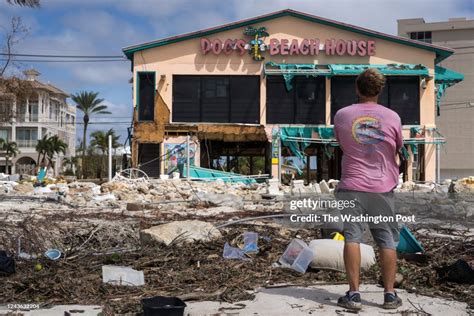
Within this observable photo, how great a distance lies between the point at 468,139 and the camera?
62969mm

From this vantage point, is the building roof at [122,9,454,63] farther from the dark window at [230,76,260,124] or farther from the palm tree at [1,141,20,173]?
the palm tree at [1,141,20,173]

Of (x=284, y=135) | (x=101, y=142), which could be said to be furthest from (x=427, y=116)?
(x=101, y=142)

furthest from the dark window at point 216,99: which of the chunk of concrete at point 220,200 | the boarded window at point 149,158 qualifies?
the chunk of concrete at point 220,200

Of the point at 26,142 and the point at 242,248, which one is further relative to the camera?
the point at 26,142

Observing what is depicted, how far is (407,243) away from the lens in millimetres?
5926

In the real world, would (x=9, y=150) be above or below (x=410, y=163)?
above

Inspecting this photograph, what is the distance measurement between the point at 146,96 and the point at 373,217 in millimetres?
26175

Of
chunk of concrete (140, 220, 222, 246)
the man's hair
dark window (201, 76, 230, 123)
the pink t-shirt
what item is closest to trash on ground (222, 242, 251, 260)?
chunk of concrete (140, 220, 222, 246)

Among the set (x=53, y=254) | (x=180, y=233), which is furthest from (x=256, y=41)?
(x=53, y=254)

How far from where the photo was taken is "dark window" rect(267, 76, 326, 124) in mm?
29234

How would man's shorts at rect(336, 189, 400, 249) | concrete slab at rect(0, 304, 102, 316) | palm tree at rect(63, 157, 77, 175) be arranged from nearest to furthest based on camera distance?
concrete slab at rect(0, 304, 102, 316), man's shorts at rect(336, 189, 400, 249), palm tree at rect(63, 157, 77, 175)

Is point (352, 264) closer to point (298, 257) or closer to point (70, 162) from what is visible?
point (298, 257)

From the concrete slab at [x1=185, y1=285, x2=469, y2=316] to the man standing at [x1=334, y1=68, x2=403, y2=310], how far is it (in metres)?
0.23

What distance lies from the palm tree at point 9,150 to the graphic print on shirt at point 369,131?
241 feet
